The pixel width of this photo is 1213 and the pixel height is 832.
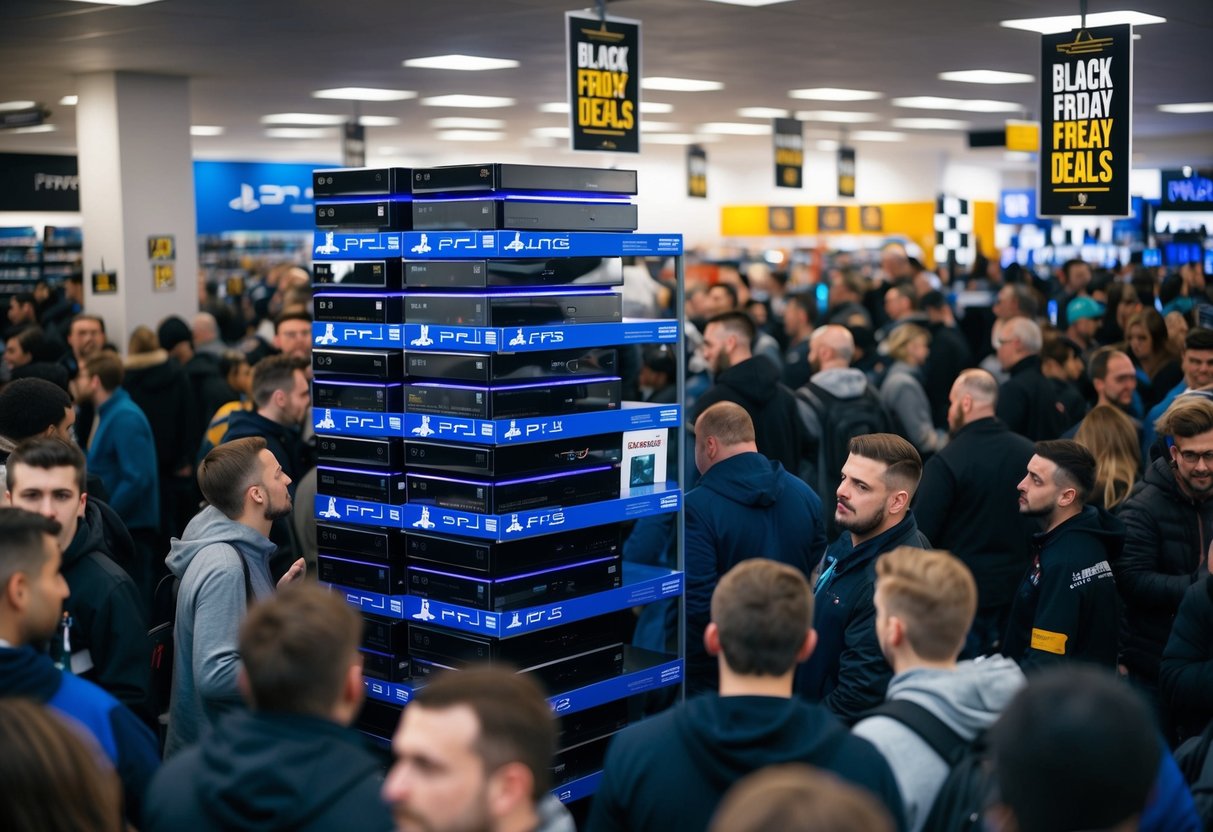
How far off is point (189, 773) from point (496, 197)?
1.98 meters

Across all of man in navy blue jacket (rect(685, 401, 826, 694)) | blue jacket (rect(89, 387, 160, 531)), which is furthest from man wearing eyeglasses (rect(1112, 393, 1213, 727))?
blue jacket (rect(89, 387, 160, 531))

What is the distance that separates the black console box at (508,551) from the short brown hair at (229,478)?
496 millimetres

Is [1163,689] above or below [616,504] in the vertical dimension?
below

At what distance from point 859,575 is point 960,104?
1116cm

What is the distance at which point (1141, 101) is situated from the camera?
14.1 meters

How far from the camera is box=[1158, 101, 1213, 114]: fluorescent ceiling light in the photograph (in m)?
14.4

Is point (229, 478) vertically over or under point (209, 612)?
over

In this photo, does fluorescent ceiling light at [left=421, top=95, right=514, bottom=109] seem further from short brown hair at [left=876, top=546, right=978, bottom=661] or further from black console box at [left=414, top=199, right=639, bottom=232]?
short brown hair at [left=876, top=546, right=978, bottom=661]

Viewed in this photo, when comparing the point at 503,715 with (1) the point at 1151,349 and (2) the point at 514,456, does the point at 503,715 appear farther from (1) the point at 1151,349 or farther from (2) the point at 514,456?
(1) the point at 1151,349

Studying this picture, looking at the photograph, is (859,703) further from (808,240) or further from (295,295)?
(808,240)

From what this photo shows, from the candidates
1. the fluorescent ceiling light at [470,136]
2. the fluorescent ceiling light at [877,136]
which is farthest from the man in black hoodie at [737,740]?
the fluorescent ceiling light at [877,136]

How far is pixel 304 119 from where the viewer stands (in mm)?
14789

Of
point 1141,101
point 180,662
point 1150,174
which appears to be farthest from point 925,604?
point 1150,174

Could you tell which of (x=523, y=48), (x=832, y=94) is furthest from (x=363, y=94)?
(x=832, y=94)
